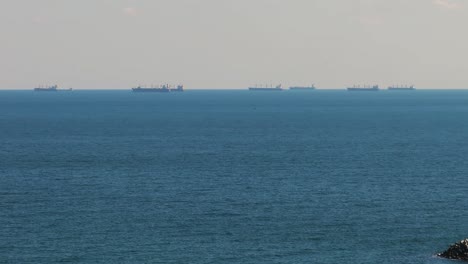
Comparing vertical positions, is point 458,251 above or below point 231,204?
below

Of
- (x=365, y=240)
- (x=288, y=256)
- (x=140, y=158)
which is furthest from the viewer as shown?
(x=140, y=158)

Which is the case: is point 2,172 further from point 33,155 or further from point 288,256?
point 288,256

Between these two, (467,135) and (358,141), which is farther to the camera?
(467,135)

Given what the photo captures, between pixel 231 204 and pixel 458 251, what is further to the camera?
pixel 231 204

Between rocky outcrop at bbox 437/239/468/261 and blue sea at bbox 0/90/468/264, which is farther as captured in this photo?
blue sea at bbox 0/90/468/264

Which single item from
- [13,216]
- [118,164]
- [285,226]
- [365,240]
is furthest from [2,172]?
[365,240]

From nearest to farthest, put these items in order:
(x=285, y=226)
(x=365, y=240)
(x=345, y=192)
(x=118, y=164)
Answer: (x=365, y=240) → (x=285, y=226) → (x=345, y=192) → (x=118, y=164)

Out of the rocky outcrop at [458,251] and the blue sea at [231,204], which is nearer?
the rocky outcrop at [458,251]

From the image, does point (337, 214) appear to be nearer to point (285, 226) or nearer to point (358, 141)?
point (285, 226)
